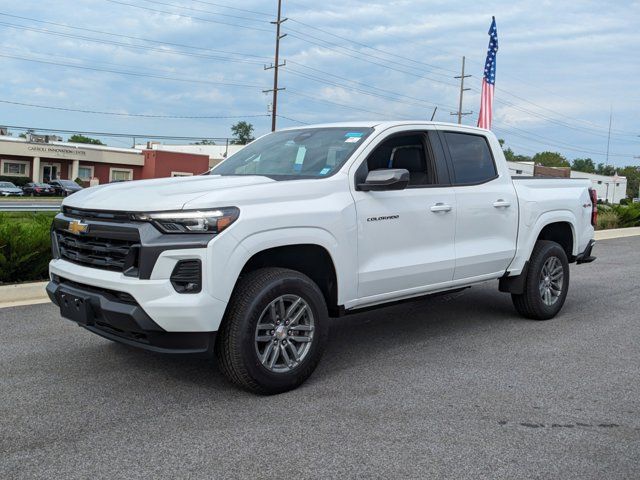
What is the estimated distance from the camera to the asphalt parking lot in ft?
11.3

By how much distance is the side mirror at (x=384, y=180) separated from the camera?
4828 millimetres

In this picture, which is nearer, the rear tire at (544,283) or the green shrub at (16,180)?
the rear tire at (544,283)

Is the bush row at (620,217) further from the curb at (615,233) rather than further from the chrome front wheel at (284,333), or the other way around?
the chrome front wheel at (284,333)

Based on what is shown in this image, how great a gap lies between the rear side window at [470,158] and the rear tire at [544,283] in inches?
43.0

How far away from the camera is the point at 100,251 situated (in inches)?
172

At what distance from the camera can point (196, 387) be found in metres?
4.62

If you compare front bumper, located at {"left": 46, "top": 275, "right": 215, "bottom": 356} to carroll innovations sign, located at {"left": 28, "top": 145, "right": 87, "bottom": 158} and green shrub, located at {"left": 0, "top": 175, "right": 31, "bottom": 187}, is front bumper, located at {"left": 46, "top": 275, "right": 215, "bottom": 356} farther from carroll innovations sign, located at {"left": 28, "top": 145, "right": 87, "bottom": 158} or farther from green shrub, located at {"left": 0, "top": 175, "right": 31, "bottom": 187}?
carroll innovations sign, located at {"left": 28, "top": 145, "right": 87, "bottom": 158}

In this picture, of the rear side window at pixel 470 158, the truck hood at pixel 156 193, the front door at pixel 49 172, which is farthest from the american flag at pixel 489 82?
the front door at pixel 49 172

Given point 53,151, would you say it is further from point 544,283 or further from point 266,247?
point 266,247

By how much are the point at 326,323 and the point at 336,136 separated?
65.1 inches

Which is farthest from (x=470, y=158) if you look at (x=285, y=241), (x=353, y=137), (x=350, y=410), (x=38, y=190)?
(x=38, y=190)

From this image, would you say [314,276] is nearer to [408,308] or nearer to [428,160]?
[428,160]

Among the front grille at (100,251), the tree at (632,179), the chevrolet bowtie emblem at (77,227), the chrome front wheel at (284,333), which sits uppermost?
the tree at (632,179)

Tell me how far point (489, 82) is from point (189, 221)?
19.9 metres
